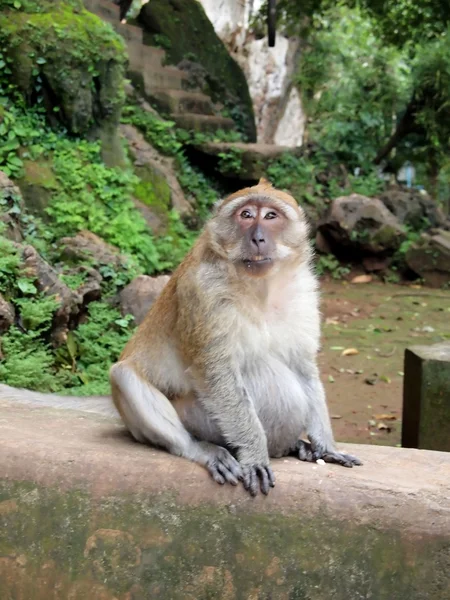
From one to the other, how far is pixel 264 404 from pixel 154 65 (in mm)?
11736

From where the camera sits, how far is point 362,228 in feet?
43.5

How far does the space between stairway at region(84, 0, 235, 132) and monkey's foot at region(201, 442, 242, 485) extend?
10.6m

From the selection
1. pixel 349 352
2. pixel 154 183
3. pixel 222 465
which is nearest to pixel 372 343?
pixel 349 352

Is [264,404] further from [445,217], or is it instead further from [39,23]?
[445,217]

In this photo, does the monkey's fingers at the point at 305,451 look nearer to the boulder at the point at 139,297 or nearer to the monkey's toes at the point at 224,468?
the monkey's toes at the point at 224,468

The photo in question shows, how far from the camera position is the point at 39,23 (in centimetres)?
853

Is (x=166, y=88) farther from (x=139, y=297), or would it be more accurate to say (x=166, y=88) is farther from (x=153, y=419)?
(x=153, y=419)

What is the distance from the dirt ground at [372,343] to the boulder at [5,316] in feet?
9.81

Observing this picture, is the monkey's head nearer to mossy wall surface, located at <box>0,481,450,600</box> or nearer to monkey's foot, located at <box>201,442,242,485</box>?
monkey's foot, located at <box>201,442,242,485</box>

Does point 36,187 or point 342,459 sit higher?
point 36,187

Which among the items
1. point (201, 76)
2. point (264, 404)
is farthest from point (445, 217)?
point (264, 404)

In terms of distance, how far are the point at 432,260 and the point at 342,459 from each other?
10.2 metres

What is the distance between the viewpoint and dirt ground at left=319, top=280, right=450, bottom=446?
6.56m

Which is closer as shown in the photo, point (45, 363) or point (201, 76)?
point (45, 363)
